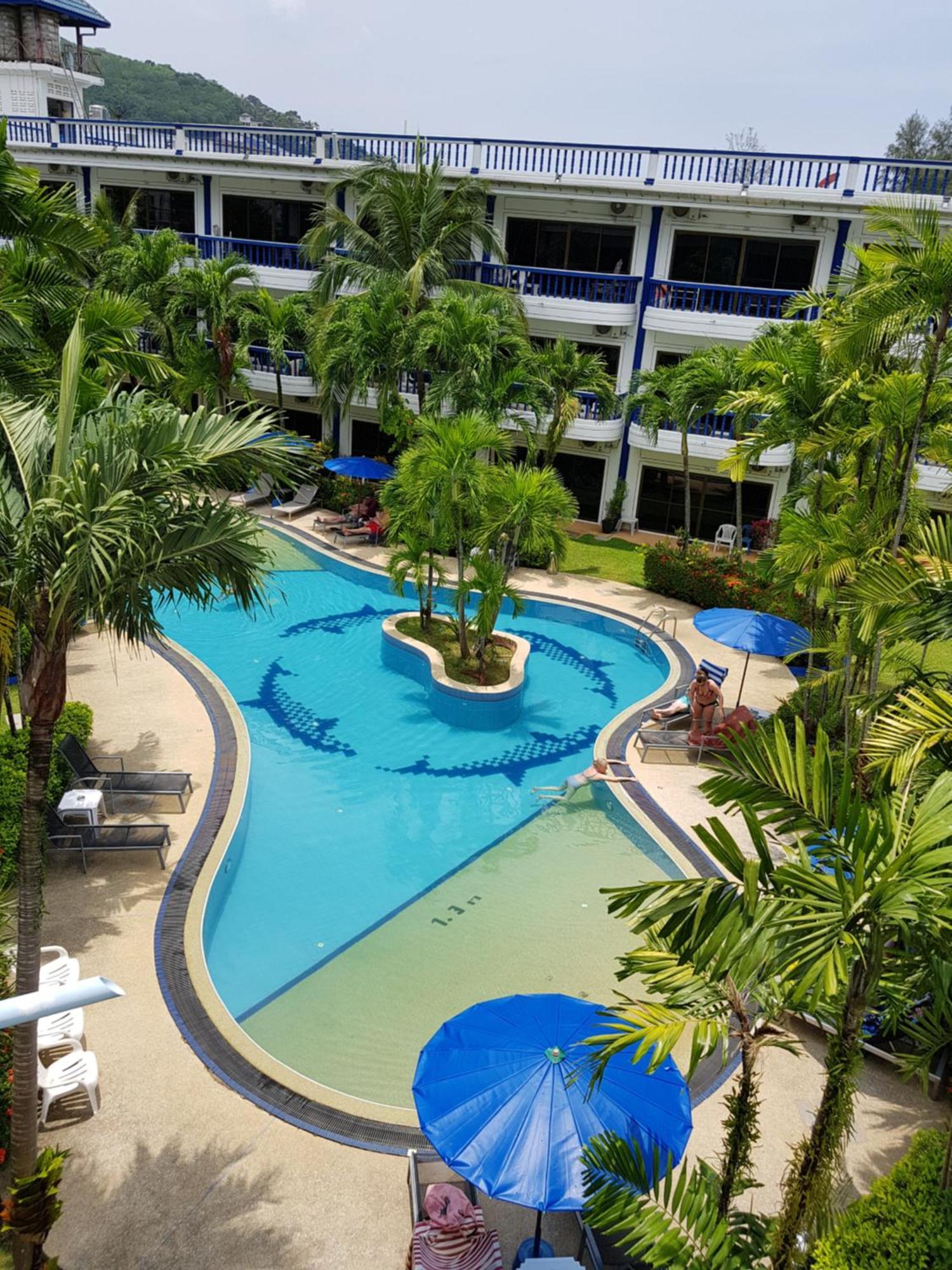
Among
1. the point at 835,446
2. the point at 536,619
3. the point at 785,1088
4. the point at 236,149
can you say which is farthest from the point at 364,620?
the point at 236,149

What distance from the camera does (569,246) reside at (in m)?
27.4

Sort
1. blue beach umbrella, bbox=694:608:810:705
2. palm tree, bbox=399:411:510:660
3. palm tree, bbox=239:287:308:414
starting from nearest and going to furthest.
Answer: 1. blue beach umbrella, bbox=694:608:810:705
2. palm tree, bbox=399:411:510:660
3. palm tree, bbox=239:287:308:414

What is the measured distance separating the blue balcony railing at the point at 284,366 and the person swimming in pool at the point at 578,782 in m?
18.3

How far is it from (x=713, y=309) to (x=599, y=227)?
4572 millimetres

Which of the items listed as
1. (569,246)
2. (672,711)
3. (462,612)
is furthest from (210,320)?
(672,711)

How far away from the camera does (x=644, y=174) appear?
82.7 ft

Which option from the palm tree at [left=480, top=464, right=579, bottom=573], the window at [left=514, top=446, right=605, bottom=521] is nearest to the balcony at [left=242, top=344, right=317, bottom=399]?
the window at [left=514, top=446, right=605, bottom=521]

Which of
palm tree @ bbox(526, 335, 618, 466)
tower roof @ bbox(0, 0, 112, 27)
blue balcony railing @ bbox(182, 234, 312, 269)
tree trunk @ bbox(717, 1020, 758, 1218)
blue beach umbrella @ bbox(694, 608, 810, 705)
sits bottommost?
blue beach umbrella @ bbox(694, 608, 810, 705)

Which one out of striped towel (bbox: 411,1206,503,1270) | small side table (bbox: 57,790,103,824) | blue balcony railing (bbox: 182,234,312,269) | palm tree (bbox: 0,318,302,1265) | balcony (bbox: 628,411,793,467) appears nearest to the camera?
palm tree (bbox: 0,318,302,1265)

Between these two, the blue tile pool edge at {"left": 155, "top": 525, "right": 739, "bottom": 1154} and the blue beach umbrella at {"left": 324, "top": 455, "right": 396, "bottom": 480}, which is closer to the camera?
the blue tile pool edge at {"left": 155, "top": 525, "right": 739, "bottom": 1154}

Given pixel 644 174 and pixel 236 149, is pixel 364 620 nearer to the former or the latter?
pixel 644 174

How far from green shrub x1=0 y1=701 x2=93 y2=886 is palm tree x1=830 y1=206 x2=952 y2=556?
28.8ft

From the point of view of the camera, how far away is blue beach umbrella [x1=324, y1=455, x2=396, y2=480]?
24406 millimetres

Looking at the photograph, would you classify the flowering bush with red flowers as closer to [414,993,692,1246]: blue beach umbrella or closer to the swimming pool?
the swimming pool
